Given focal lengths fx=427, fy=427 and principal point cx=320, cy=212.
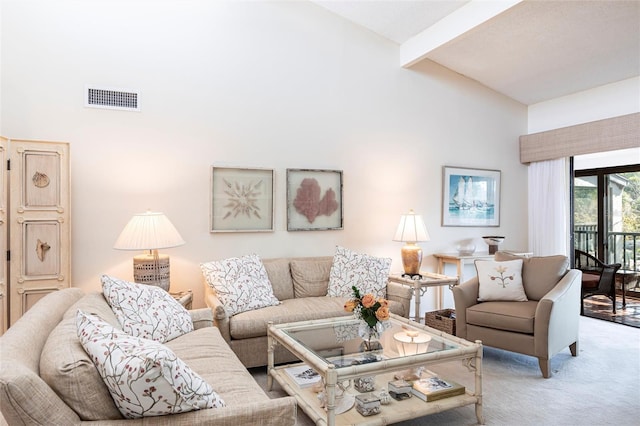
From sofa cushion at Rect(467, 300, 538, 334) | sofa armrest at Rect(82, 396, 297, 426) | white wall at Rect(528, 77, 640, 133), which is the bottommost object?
sofa cushion at Rect(467, 300, 538, 334)

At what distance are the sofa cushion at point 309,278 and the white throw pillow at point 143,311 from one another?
4.58ft


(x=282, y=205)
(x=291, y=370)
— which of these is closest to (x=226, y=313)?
(x=291, y=370)

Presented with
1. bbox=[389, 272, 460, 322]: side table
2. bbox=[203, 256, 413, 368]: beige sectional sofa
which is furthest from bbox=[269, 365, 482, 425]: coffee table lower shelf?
bbox=[389, 272, 460, 322]: side table

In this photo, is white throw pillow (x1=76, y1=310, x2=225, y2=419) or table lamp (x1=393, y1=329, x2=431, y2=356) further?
table lamp (x1=393, y1=329, x2=431, y2=356)

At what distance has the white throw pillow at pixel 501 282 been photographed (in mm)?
3635

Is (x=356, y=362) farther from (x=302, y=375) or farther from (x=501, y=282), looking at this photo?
(x=501, y=282)

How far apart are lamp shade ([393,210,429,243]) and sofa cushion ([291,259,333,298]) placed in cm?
85

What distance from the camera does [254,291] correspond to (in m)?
3.46

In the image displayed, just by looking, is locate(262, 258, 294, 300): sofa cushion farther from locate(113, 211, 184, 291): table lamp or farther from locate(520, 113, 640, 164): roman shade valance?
locate(520, 113, 640, 164): roman shade valance

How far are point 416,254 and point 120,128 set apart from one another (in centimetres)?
294

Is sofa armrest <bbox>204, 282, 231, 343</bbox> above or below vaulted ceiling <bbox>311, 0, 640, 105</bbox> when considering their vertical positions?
below

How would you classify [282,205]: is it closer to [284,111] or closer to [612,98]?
[284,111]

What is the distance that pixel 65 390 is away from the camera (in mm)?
1311

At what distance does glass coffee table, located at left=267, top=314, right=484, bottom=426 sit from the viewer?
85.0 inches
